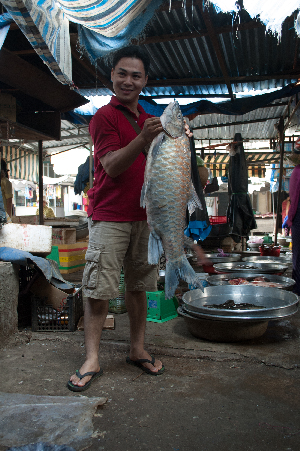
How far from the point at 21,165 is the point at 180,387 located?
735 inches

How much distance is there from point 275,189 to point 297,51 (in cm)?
1199

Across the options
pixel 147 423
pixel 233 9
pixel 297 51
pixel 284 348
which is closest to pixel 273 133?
pixel 297 51

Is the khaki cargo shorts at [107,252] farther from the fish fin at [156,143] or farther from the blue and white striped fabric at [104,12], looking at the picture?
the blue and white striped fabric at [104,12]

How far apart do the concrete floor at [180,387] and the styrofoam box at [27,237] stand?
3.11 ft

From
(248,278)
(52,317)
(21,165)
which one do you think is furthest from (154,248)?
(21,165)

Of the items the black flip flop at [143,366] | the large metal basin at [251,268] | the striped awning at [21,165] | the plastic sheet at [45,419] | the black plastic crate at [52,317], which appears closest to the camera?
the plastic sheet at [45,419]

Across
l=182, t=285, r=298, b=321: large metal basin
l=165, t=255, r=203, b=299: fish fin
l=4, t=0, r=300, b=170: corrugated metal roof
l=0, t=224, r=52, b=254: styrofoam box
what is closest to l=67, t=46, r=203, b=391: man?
l=165, t=255, r=203, b=299: fish fin

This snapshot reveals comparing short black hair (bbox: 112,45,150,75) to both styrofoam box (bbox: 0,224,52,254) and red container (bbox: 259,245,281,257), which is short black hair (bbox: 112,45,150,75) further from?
red container (bbox: 259,245,281,257)

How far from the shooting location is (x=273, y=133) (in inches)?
483

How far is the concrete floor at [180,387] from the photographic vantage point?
1.91 metres

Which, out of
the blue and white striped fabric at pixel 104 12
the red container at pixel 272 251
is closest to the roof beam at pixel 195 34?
the blue and white striped fabric at pixel 104 12

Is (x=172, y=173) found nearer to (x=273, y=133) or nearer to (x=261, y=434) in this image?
(x=261, y=434)

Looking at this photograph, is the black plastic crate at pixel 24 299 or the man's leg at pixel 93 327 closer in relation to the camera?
the man's leg at pixel 93 327

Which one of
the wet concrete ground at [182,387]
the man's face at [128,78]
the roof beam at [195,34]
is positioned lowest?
the wet concrete ground at [182,387]
